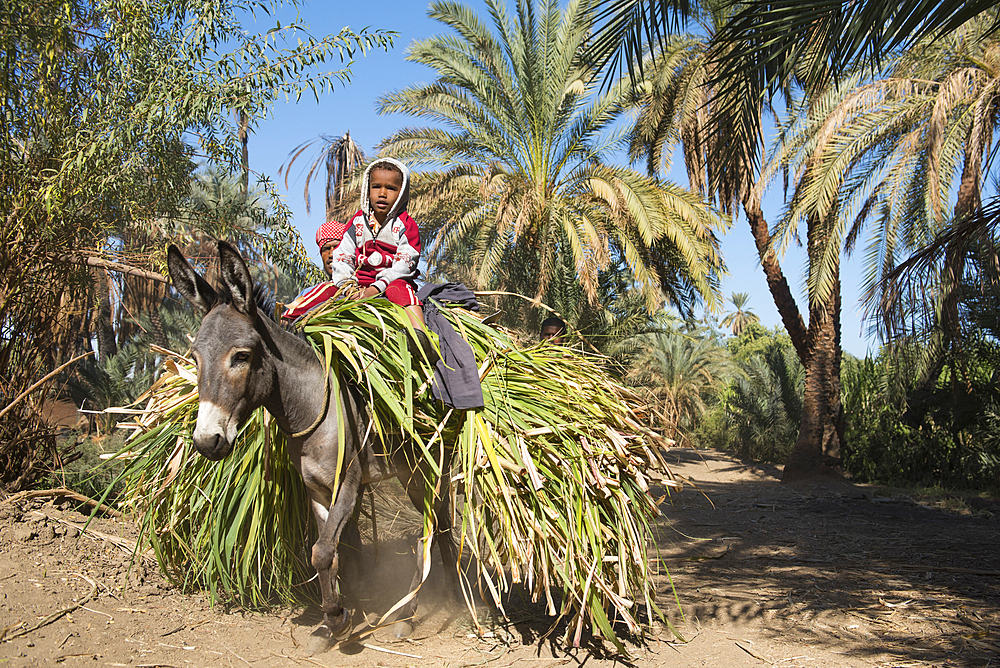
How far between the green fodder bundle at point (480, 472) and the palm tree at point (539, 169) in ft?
24.9

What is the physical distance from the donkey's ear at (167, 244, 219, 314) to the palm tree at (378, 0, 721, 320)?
880cm

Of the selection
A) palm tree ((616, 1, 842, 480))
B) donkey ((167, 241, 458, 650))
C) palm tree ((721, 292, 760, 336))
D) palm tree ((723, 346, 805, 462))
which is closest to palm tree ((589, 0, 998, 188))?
donkey ((167, 241, 458, 650))

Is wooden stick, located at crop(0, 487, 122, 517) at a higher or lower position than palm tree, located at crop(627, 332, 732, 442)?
lower

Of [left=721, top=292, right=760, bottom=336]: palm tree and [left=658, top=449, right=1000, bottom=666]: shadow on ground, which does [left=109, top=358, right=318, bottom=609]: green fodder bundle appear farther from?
[left=721, top=292, right=760, bottom=336]: palm tree

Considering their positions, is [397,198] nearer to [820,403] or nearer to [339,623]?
[339,623]

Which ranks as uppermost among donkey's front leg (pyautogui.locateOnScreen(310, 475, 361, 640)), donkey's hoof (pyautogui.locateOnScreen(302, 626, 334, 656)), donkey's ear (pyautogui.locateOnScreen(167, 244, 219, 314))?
donkey's ear (pyautogui.locateOnScreen(167, 244, 219, 314))

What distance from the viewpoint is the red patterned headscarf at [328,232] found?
4.18 metres

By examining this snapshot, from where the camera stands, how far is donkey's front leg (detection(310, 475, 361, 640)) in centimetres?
319

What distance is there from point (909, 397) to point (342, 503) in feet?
39.1

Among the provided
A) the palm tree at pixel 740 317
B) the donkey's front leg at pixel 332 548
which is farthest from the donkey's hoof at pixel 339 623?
the palm tree at pixel 740 317

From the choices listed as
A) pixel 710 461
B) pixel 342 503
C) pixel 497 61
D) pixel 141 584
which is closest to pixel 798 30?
pixel 342 503

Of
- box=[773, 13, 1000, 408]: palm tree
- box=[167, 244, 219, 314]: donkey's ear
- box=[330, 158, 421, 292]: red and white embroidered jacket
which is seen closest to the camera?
box=[167, 244, 219, 314]: donkey's ear

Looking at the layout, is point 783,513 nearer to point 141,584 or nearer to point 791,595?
point 791,595

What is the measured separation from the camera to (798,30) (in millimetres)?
4832
